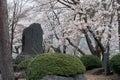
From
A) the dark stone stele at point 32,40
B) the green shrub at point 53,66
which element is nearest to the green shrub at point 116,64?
the green shrub at point 53,66

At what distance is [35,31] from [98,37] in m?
3.87

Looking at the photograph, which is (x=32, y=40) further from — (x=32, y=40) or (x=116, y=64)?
(x=116, y=64)

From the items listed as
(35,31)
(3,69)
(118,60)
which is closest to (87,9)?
(35,31)

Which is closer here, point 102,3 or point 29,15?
point 102,3

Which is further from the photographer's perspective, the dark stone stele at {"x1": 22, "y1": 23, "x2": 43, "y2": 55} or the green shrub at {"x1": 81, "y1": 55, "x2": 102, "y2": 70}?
the dark stone stele at {"x1": 22, "y1": 23, "x2": 43, "y2": 55}

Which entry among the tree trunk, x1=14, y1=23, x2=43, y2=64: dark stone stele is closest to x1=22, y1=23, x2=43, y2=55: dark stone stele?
x1=14, y1=23, x2=43, y2=64: dark stone stele

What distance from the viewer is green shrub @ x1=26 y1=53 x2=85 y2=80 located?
280 inches

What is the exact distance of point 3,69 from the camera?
6859 millimetres

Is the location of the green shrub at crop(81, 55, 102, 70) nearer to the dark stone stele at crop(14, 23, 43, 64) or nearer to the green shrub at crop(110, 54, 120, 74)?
the dark stone stele at crop(14, 23, 43, 64)

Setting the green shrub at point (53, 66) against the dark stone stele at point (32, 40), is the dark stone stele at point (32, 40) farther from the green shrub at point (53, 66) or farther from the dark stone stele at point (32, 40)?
the green shrub at point (53, 66)

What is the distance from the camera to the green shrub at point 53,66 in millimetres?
7121

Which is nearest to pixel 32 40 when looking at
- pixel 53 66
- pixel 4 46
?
pixel 53 66

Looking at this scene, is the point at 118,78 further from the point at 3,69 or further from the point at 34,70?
the point at 3,69

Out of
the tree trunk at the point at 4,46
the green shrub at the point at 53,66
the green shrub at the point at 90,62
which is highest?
the tree trunk at the point at 4,46
